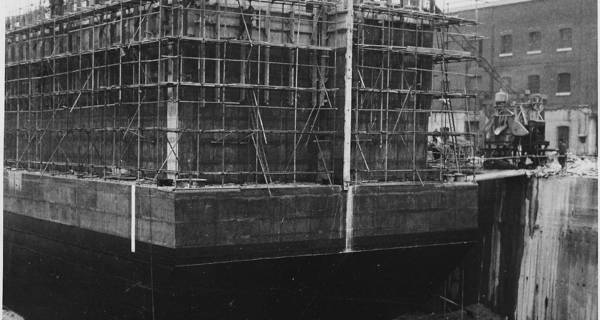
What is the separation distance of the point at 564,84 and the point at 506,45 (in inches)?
196

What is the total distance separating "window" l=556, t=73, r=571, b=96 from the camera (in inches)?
1848

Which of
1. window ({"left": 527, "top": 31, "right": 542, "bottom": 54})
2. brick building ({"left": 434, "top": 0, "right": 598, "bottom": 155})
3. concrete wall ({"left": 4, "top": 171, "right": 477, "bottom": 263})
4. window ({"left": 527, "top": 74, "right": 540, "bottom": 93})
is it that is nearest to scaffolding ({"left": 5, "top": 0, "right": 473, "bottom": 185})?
concrete wall ({"left": 4, "top": 171, "right": 477, "bottom": 263})

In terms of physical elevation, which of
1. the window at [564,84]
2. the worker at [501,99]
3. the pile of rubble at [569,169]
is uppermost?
the window at [564,84]

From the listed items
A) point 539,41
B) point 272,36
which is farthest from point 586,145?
point 272,36

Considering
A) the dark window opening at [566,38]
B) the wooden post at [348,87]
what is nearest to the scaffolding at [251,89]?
the wooden post at [348,87]

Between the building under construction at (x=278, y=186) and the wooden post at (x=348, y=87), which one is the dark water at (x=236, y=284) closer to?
the building under construction at (x=278, y=186)

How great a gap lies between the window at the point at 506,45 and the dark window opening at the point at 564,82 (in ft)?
13.4

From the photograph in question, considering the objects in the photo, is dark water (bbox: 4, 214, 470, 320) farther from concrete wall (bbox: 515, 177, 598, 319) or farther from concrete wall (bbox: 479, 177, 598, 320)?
A: concrete wall (bbox: 515, 177, 598, 319)

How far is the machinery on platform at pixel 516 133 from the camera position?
30984mm

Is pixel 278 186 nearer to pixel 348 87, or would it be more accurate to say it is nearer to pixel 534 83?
pixel 348 87

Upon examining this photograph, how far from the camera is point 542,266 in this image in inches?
1037

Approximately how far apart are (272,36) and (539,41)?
27925 mm

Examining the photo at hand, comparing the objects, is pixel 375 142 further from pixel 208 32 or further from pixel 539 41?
pixel 539 41

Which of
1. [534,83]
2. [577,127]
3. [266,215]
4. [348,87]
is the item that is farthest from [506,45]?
[266,215]
